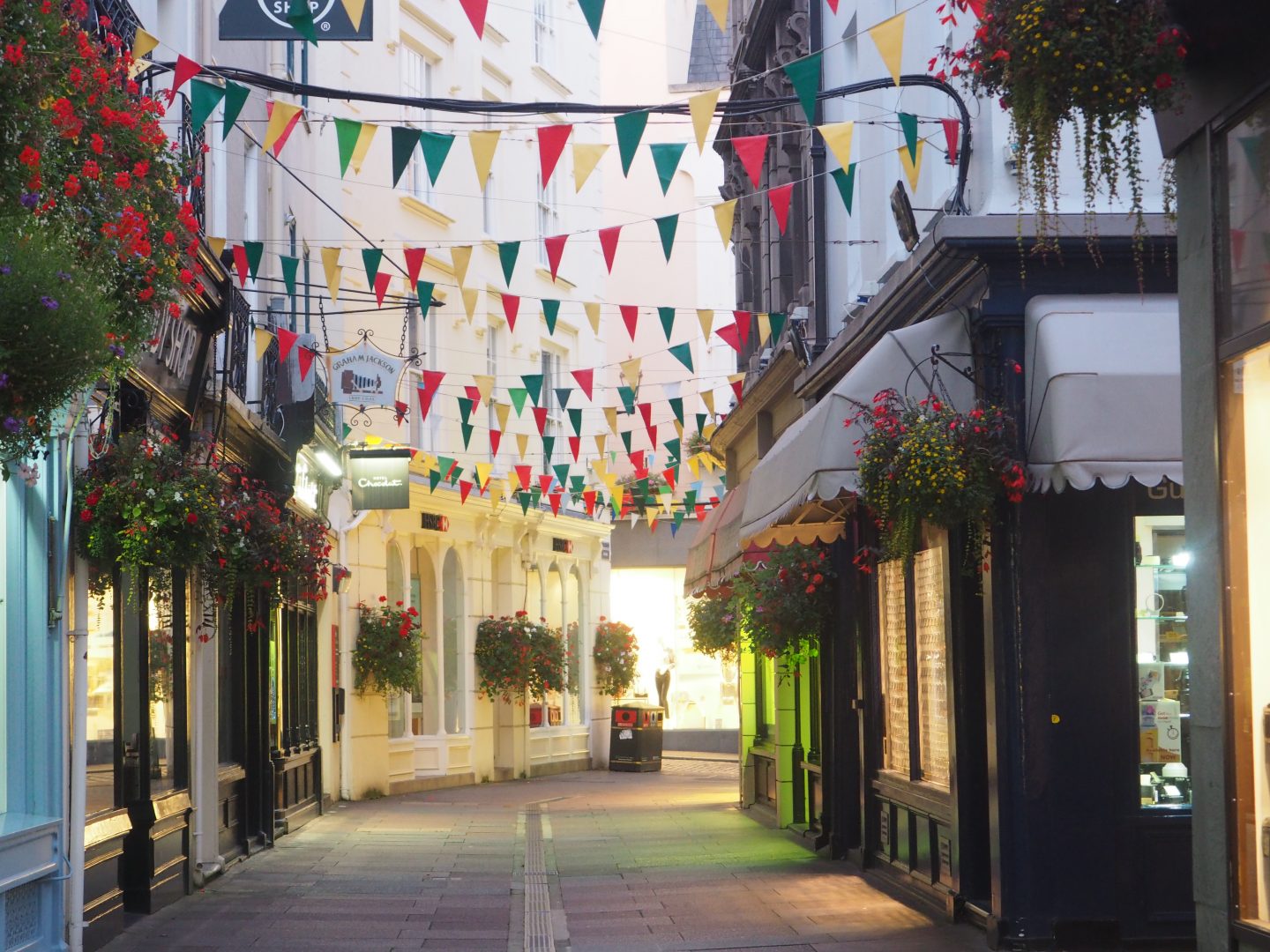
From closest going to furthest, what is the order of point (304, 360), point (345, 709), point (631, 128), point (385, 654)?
1. point (631, 128)
2. point (304, 360)
3. point (345, 709)
4. point (385, 654)

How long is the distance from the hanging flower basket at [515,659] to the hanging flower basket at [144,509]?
17841 millimetres

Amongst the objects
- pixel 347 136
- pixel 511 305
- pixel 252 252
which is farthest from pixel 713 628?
pixel 347 136

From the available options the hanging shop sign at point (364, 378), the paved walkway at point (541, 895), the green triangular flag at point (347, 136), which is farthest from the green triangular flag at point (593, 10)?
the hanging shop sign at point (364, 378)

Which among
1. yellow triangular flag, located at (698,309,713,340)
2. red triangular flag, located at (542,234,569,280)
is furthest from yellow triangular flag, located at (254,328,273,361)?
yellow triangular flag, located at (698,309,713,340)

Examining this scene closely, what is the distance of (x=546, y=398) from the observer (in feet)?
106

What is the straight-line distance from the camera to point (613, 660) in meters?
33.5

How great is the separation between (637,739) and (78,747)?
22686 millimetres

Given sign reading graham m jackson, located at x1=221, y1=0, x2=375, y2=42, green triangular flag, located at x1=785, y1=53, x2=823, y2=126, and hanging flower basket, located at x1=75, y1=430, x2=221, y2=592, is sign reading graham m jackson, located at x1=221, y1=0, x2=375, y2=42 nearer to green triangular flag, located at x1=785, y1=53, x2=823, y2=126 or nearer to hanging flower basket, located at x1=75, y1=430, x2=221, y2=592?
hanging flower basket, located at x1=75, y1=430, x2=221, y2=592

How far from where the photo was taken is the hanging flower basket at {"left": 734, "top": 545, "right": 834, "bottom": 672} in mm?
15695

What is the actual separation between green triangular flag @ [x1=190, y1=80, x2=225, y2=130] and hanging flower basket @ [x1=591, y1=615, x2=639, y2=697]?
2358cm

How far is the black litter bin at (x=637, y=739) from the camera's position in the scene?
106 ft

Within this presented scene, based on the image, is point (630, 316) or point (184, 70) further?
point (630, 316)

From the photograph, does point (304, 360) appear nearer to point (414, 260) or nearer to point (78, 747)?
point (414, 260)

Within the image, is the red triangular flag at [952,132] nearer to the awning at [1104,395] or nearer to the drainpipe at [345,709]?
the awning at [1104,395]
